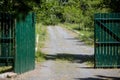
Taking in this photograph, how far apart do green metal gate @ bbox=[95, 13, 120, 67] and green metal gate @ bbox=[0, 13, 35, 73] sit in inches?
99.9

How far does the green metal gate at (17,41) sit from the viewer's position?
13.9 metres

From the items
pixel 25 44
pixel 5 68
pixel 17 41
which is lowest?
pixel 5 68

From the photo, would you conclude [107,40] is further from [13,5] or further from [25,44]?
[13,5]

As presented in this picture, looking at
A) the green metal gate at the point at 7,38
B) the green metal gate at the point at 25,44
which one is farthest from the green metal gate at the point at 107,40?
the green metal gate at the point at 7,38

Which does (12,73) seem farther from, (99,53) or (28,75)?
(99,53)

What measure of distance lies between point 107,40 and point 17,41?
370cm

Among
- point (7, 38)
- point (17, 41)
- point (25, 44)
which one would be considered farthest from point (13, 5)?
point (17, 41)

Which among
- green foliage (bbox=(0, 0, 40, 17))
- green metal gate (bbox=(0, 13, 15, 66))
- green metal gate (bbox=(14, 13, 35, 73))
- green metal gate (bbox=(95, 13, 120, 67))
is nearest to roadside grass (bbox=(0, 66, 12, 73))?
green metal gate (bbox=(0, 13, 15, 66))

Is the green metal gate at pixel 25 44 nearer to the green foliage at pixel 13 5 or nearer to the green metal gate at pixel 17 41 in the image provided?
the green metal gate at pixel 17 41

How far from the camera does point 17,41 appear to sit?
13922 millimetres

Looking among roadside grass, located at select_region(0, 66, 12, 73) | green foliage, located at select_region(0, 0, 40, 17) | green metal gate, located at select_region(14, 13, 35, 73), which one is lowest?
roadside grass, located at select_region(0, 66, 12, 73)

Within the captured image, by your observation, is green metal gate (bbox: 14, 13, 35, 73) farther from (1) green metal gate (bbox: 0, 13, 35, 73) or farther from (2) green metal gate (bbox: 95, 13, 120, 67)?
(2) green metal gate (bbox: 95, 13, 120, 67)

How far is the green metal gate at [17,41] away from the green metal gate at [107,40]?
254 centimetres

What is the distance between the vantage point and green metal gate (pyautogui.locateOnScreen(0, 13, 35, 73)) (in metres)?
13.9
